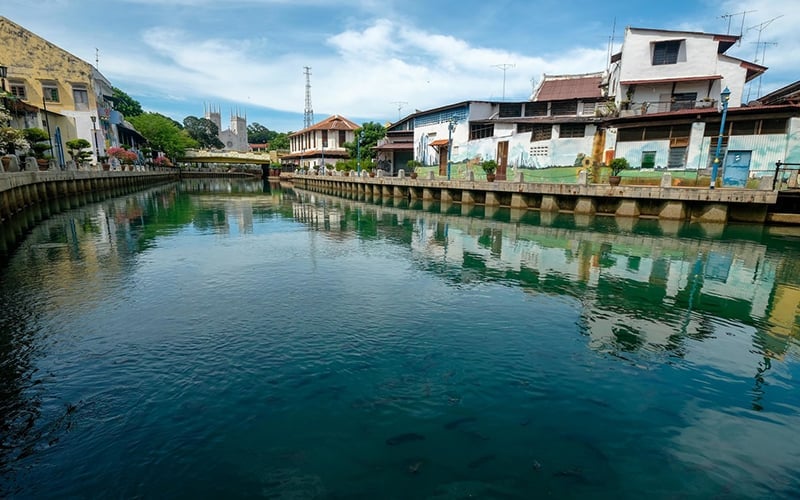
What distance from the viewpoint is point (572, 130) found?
32719mm

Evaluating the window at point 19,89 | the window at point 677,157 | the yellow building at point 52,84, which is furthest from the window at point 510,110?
the window at point 19,89

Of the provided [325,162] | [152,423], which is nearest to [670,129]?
[152,423]

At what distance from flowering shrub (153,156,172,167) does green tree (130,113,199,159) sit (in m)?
1.43

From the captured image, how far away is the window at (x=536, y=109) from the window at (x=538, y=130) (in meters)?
4.35

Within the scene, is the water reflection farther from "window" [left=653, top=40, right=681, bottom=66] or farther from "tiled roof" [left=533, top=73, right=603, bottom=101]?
"tiled roof" [left=533, top=73, right=603, bottom=101]

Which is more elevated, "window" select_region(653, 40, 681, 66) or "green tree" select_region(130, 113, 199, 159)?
"window" select_region(653, 40, 681, 66)

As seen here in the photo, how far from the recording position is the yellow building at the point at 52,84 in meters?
45.2

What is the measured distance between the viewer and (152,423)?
5379mm

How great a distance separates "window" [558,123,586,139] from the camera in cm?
3253

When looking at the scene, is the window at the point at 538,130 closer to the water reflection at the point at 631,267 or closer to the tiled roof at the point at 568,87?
the tiled roof at the point at 568,87

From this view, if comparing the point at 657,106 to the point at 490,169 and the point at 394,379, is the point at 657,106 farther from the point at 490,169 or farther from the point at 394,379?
the point at 394,379

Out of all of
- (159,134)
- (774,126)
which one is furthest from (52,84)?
(774,126)

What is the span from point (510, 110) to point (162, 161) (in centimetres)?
6583

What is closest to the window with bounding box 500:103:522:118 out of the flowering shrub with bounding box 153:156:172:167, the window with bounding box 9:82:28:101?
the window with bounding box 9:82:28:101
